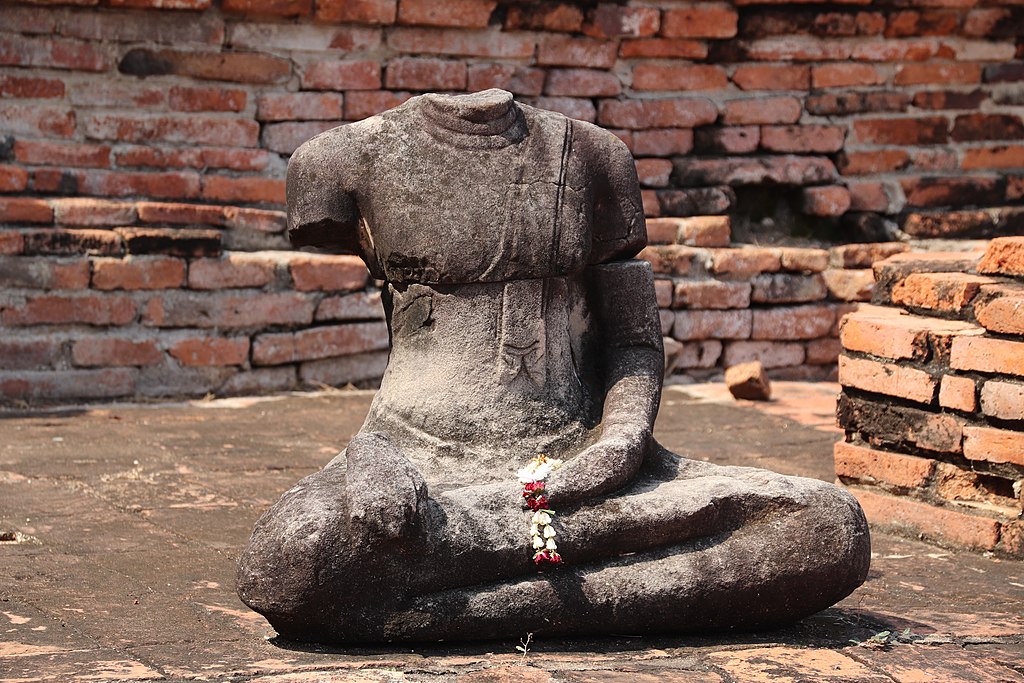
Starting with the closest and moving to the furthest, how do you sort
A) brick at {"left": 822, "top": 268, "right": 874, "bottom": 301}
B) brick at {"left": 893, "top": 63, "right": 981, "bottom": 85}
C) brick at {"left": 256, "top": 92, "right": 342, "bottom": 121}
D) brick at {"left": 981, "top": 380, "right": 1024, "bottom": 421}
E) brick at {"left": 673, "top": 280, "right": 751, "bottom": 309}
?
brick at {"left": 981, "top": 380, "right": 1024, "bottom": 421} < brick at {"left": 256, "top": 92, "right": 342, "bottom": 121} < brick at {"left": 673, "top": 280, "right": 751, "bottom": 309} < brick at {"left": 822, "top": 268, "right": 874, "bottom": 301} < brick at {"left": 893, "top": 63, "right": 981, "bottom": 85}

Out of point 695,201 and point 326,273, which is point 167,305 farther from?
point 695,201

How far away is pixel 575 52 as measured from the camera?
23.5ft

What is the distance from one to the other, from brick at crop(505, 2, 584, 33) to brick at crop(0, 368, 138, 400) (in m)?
2.37

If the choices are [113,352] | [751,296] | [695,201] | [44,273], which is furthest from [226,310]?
[751,296]

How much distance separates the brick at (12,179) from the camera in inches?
245

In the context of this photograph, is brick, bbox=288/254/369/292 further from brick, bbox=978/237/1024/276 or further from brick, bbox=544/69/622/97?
brick, bbox=978/237/1024/276

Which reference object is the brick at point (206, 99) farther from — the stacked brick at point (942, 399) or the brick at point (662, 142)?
the stacked brick at point (942, 399)

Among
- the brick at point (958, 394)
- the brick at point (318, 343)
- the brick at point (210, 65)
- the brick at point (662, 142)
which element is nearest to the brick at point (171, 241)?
the brick at point (318, 343)

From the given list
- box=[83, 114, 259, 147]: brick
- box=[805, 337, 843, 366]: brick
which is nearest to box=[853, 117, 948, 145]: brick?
box=[805, 337, 843, 366]: brick

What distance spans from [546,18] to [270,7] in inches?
51.1

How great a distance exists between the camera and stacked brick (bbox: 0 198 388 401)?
6059 mm

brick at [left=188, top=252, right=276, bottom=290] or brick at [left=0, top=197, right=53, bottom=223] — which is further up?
brick at [left=0, top=197, right=53, bottom=223]

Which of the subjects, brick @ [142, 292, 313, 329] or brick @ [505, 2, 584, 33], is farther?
brick @ [505, 2, 584, 33]

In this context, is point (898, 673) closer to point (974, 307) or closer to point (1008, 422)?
point (1008, 422)
